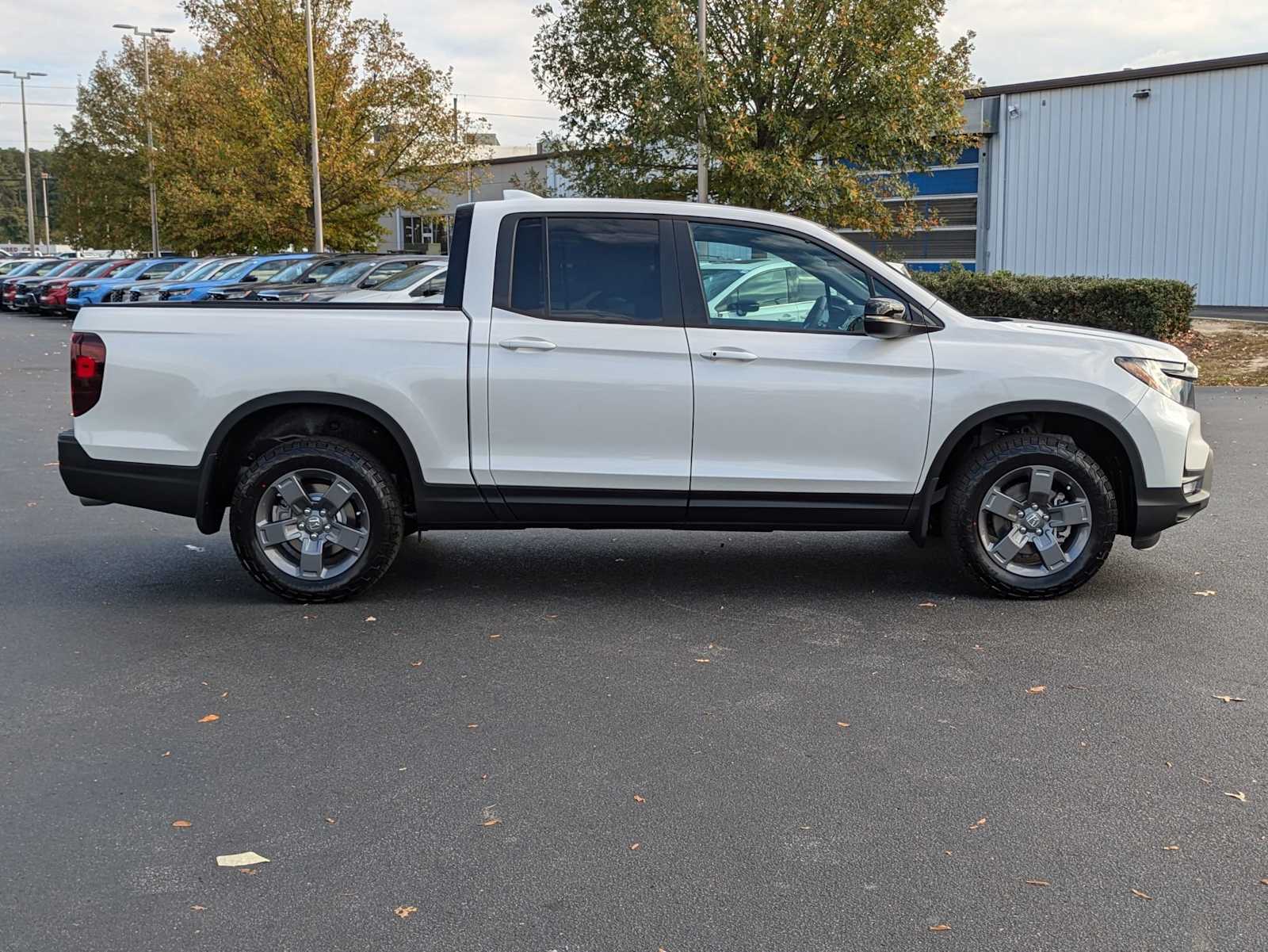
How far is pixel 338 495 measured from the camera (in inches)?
253

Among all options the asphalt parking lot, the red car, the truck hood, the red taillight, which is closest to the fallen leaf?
the asphalt parking lot

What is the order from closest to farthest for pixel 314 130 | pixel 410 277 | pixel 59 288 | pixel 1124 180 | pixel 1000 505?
pixel 1000 505 → pixel 410 277 → pixel 1124 180 → pixel 314 130 → pixel 59 288

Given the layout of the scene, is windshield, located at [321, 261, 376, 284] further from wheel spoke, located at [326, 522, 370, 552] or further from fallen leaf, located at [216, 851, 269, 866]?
fallen leaf, located at [216, 851, 269, 866]

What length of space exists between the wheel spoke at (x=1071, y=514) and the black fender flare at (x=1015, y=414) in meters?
0.29

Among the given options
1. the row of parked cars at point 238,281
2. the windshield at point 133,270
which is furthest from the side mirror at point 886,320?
the windshield at point 133,270

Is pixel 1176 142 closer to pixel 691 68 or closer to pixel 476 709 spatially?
pixel 691 68

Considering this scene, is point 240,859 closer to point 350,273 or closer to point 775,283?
Result: point 775,283

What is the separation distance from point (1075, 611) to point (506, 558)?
3103mm

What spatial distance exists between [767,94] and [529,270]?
16.1 m

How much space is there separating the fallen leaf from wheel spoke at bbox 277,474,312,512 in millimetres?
2841

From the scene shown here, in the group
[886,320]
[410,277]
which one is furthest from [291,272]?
[886,320]

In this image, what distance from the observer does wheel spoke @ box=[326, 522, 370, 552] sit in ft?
21.2

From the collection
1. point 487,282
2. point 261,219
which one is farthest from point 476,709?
point 261,219

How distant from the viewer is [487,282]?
6441 mm
